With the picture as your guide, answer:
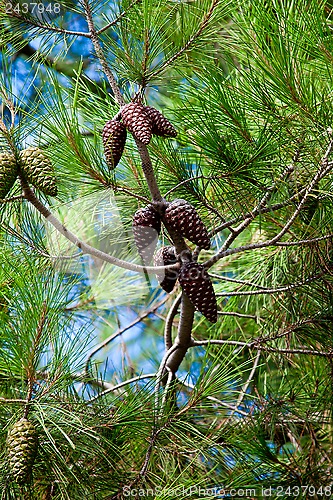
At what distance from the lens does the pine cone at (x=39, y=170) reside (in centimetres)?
75

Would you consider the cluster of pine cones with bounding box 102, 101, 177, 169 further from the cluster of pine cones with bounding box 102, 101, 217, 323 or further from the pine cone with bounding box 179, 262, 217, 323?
the pine cone with bounding box 179, 262, 217, 323

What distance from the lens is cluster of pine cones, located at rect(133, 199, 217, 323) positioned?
2.46 feet

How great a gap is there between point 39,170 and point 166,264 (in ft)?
0.66

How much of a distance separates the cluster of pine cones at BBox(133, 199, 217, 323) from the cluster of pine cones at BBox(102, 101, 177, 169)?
0.25 ft

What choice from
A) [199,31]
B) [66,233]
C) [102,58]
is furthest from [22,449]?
[199,31]

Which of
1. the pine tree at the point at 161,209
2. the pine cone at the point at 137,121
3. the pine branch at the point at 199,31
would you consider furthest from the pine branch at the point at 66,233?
the pine branch at the point at 199,31

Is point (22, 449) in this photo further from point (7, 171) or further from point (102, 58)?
point (102, 58)

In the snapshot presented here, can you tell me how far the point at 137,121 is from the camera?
28.8 inches

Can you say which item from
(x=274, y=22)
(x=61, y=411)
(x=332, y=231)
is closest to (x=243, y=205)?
(x=332, y=231)

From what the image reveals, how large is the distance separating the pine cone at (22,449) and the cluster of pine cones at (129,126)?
30cm

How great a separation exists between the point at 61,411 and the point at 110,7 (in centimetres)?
51

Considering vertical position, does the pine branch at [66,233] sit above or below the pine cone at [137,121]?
below

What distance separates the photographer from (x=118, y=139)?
2.47ft

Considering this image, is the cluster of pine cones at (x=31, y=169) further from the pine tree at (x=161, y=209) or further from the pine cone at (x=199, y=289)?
the pine cone at (x=199, y=289)
